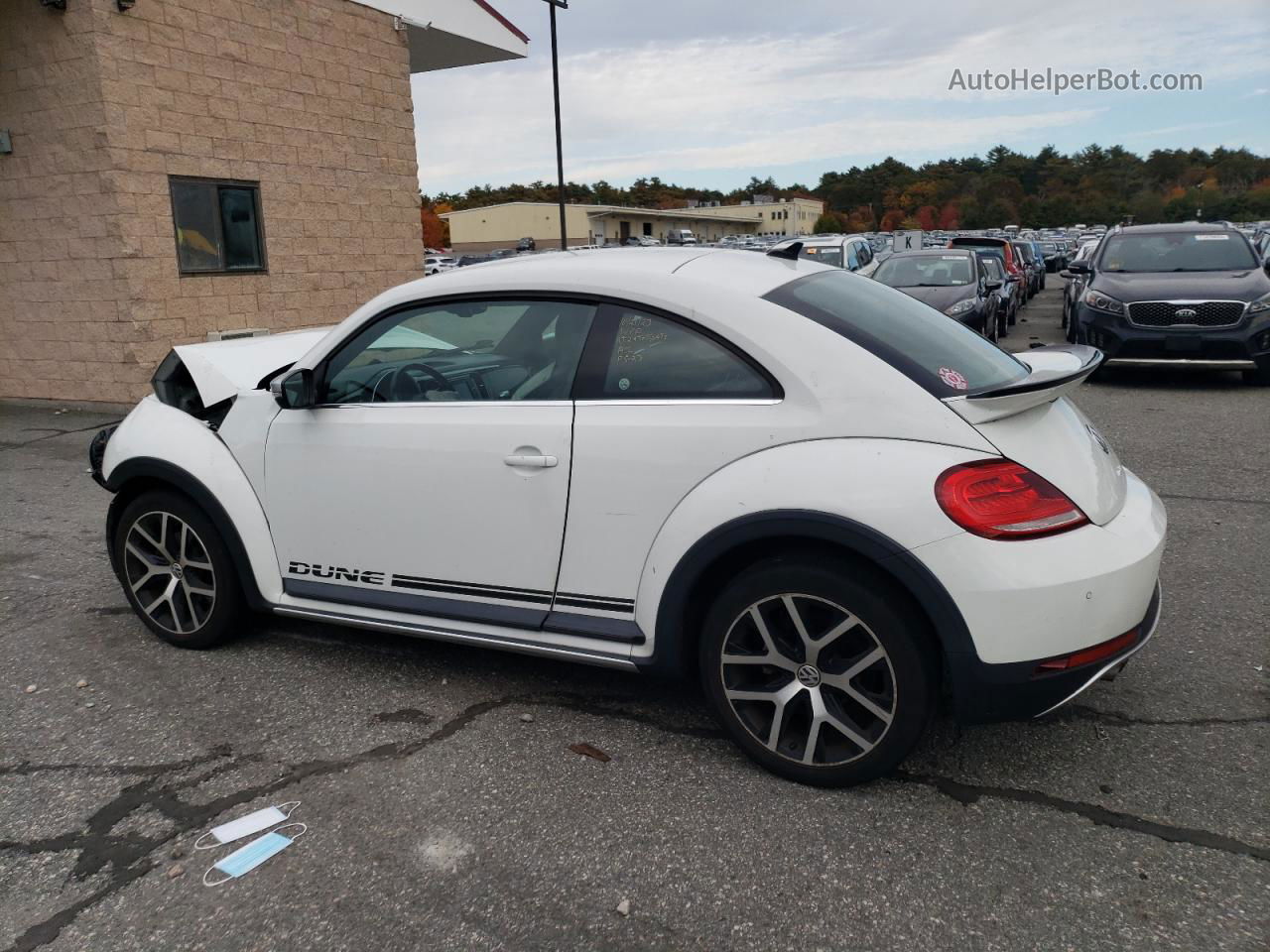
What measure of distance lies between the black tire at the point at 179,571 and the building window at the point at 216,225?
298 inches

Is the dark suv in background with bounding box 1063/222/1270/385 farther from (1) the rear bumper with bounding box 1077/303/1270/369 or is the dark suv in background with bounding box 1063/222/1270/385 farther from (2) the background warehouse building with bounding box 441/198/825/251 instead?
(2) the background warehouse building with bounding box 441/198/825/251

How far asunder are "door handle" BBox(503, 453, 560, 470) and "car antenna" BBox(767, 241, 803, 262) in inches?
51.9

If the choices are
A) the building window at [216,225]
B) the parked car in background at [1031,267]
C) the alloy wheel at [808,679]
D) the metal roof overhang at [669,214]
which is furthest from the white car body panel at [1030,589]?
the metal roof overhang at [669,214]

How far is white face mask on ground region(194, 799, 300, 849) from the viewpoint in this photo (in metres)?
2.86

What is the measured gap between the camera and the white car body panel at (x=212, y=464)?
3902mm

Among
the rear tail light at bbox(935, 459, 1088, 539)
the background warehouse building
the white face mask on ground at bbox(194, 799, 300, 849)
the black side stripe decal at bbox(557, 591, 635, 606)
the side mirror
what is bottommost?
the white face mask on ground at bbox(194, 799, 300, 849)

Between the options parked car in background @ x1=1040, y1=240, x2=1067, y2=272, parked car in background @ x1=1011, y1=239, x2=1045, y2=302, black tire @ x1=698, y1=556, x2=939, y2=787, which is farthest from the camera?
parked car in background @ x1=1040, y1=240, x2=1067, y2=272

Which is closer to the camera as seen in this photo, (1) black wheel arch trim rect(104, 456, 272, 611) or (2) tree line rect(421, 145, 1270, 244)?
(1) black wheel arch trim rect(104, 456, 272, 611)

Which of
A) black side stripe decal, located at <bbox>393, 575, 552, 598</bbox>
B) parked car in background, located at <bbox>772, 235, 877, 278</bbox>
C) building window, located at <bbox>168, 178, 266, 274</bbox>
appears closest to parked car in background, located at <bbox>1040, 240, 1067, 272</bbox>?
parked car in background, located at <bbox>772, 235, 877, 278</bbox>

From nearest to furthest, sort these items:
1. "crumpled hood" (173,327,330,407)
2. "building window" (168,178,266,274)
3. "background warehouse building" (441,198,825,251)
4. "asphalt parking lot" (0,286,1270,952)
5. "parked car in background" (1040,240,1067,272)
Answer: "asphalt parking lot" (0,286,1270,952) → "crumpled hood" (173,327,330,407) → "building window" (168,178,266,274) → "parked car in background" (1040,240,1067,272) → "background warehouse building" (441,198,825,251)

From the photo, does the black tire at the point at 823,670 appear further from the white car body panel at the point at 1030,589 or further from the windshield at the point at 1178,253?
the windshield at the point at 1178,253

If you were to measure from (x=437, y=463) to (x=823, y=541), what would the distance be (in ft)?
4.67

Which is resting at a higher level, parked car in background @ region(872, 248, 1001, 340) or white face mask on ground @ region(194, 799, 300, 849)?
parked car in background @ region(872, 248, 1001, 340)

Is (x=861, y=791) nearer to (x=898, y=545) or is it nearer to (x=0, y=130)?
Result: (x=898, y=545)
